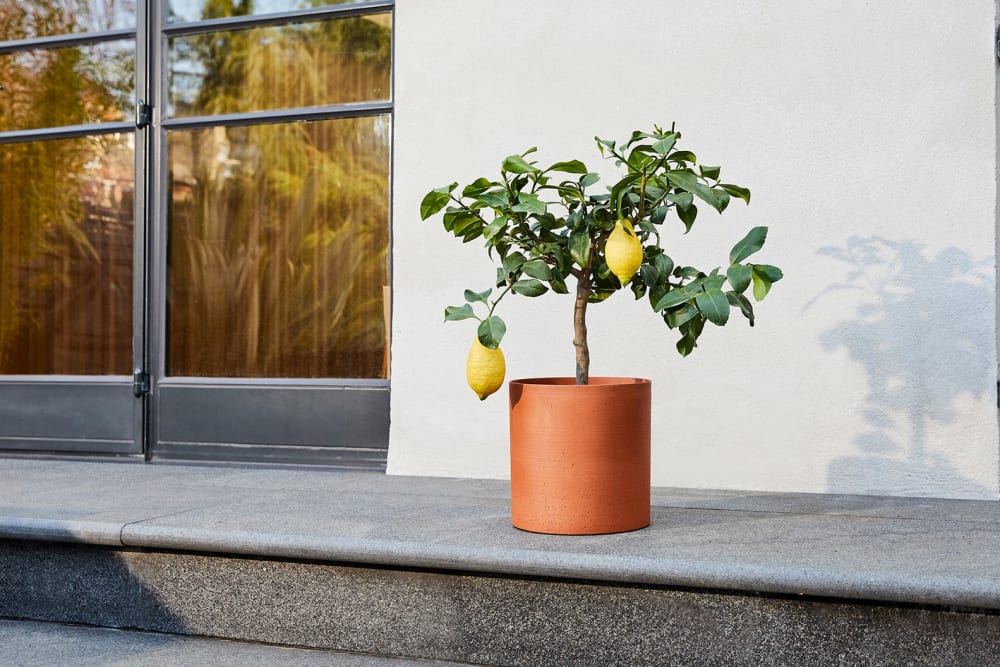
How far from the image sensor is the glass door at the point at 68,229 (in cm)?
426

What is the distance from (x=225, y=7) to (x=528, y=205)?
2.28 metres

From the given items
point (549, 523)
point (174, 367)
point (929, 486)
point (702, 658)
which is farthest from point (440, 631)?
point (174, 367)

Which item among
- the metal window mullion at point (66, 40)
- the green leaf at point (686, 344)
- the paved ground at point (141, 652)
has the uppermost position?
the metal window mullion at point (66, 40)

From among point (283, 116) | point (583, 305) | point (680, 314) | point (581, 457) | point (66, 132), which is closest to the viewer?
point (680, 314)

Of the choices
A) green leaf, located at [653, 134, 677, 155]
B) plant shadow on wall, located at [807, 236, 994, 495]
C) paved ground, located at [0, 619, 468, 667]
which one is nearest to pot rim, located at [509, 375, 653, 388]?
green leaf, located at [653, 134, 677, 155]

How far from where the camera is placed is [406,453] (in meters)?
3.76

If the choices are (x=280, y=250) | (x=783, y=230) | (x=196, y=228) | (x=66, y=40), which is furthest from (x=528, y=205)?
(x=66, y=40)

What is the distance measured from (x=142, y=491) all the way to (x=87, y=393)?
3.62 feet

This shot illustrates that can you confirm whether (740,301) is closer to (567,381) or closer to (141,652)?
(567,381)

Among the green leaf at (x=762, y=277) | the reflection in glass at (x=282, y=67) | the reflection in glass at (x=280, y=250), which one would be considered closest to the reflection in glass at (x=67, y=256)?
the reflection in glass at (x=280, y=250)

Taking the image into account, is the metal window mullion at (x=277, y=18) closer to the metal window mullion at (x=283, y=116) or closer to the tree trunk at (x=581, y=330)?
the metal window mullion at (x=283, y=116)

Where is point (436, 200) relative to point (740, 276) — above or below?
above

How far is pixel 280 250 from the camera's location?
412 centimetres

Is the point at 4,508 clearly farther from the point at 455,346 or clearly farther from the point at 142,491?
the point at 455,346
